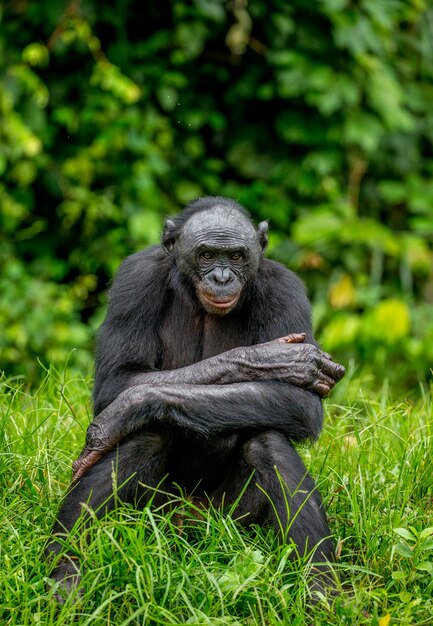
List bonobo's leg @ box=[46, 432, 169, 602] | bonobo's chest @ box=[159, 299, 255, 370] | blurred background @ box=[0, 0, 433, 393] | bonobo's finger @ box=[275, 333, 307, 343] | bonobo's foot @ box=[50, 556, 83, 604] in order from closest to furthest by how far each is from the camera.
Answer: bonobo's foot @ box=[50, 556, 83, 604]
bonobo's leg @ box=[46, 432, 169, 602]
bonobo's finger @ box=[275, 333, 307, 343]
bonobo's chest @ box=[159, 299, 255, 370]
blurred background @ box=[0, 0, 433, 393]

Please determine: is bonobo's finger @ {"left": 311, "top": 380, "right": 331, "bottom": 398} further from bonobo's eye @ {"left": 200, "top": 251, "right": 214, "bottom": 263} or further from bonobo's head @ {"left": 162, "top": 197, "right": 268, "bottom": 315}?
bonobo's eye @ {"left": 200, "top": 251, "right": 214, "bottom": 263}

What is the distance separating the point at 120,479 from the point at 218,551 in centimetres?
60

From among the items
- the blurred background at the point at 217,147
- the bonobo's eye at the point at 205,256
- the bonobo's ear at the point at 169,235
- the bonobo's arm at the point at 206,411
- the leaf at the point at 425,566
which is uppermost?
the bonobo's eye at the point at 205,256

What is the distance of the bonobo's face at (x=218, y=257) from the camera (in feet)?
17.0

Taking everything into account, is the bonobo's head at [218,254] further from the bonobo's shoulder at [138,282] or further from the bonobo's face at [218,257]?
the bonobo's shoulder at [138,282]

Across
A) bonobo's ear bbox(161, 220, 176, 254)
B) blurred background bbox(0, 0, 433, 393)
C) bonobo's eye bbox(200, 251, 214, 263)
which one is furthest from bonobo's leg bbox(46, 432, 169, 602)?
blurred background bbox(0, 0, 433, 393)

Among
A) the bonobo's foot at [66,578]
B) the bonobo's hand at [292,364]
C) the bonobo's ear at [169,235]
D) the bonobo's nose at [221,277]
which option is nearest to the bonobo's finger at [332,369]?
the bonobo's hand at [292,364]

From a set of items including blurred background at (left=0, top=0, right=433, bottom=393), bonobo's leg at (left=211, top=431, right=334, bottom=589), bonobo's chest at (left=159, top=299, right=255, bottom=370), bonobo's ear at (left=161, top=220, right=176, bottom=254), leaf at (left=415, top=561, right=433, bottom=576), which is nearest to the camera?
leaf at (left=415, top=561, right=433, bottom=576)

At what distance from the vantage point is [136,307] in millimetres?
5359

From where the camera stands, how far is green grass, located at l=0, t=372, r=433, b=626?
4.23 meters

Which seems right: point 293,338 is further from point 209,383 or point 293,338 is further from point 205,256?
point 205,256

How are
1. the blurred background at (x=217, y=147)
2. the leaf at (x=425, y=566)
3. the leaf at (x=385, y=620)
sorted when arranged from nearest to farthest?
the leaf at (x=385, y=620), the leaf at (x=425, y=566), the blurred background at (x=217, y=147)

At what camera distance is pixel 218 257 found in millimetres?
5293

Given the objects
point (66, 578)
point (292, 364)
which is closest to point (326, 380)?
point (292, 364)
